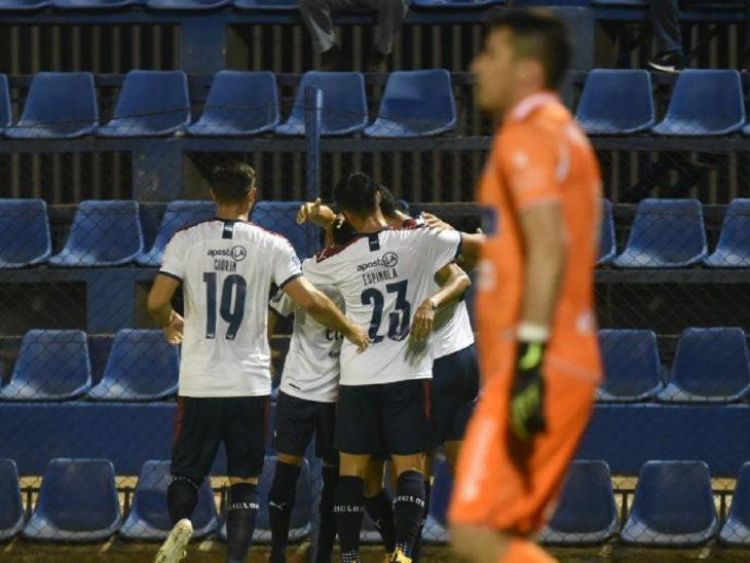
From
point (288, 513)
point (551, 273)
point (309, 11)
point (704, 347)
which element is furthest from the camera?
point (309, 11)

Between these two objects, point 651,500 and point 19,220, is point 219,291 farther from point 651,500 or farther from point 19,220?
point 19,220

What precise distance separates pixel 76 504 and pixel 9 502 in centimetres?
38

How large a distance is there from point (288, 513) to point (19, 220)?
4.16 m

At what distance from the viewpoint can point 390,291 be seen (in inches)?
359

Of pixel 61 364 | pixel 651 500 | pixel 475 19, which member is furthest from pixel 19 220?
pixel 651 500

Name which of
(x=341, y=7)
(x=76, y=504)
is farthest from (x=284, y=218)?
(x=341, y=7)

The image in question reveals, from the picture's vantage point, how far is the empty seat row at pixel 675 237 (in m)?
12.2

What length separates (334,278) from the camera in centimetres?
923

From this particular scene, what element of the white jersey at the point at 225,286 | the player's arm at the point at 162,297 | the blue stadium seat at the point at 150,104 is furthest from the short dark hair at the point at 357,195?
the blue stadium seat at the point at 150,104

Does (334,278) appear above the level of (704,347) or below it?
above

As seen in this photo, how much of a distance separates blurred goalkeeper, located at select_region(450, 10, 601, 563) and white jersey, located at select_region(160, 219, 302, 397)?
3.81 m

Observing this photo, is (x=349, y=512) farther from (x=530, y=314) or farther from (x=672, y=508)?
(x=530, y=314)

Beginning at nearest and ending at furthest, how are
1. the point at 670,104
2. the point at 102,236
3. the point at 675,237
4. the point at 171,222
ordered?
the point at 675,237 < the point at 171,222 < the point at 102,236 < the point at 670,104

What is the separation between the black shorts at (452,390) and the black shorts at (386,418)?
1.25 ft
